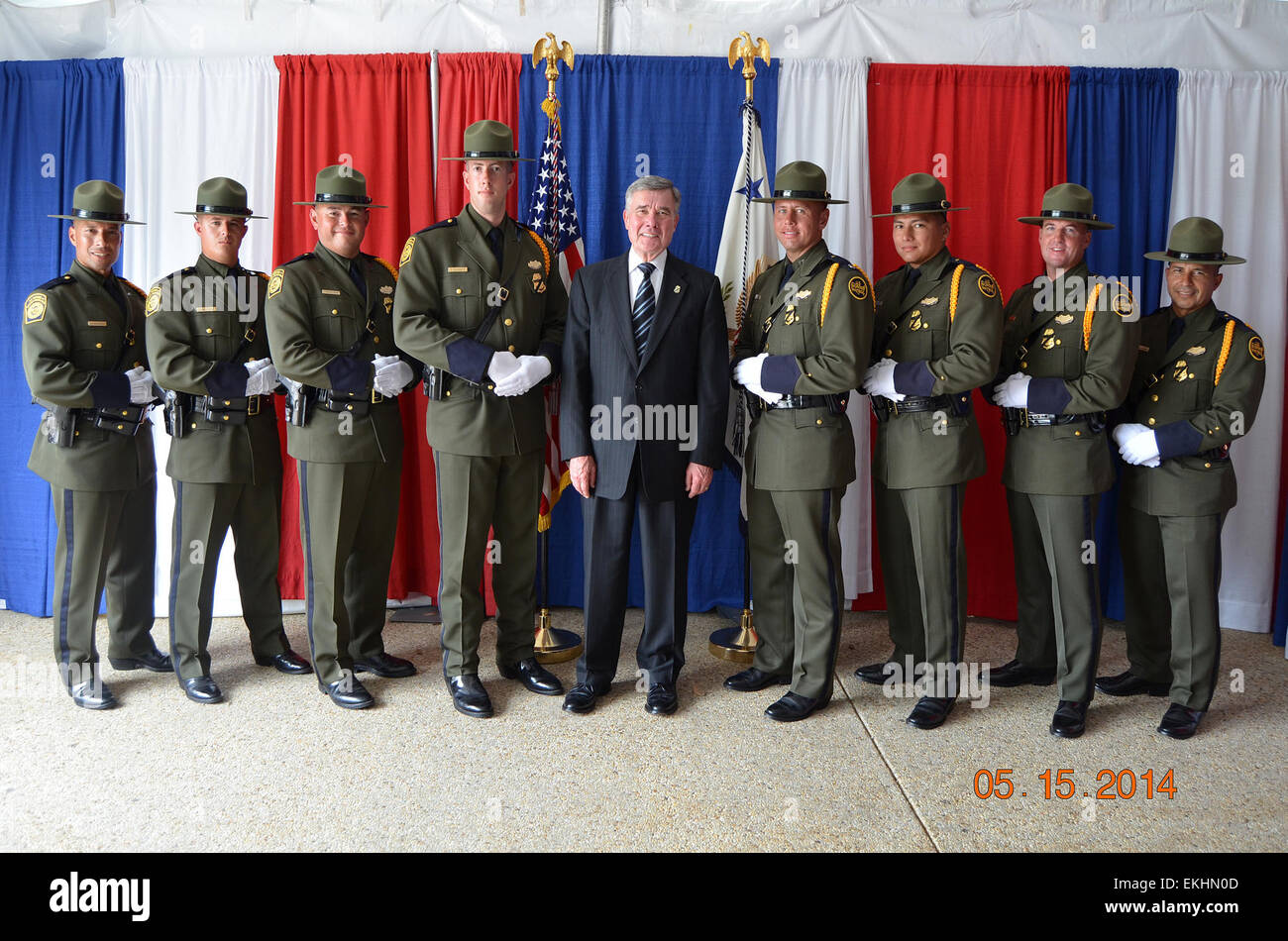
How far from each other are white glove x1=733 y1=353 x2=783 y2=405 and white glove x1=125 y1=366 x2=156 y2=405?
7.96 feet

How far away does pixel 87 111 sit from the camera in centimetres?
516

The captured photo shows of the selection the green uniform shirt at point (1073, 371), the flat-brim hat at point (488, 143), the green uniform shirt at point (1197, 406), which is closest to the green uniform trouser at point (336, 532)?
the flat-brim hat at point (488, 143)

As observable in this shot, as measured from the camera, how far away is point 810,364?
382cm

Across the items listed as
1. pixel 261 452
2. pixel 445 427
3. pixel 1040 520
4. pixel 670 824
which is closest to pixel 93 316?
pixel 261 452

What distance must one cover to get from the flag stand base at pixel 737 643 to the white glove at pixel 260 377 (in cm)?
231

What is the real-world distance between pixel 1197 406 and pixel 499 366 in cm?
274

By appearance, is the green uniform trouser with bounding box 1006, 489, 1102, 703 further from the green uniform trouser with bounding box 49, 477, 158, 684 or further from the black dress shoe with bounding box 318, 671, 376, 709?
the green uniform trouser with bounding box 49, 477, 158, 684

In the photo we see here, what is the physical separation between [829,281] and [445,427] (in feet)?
5.28

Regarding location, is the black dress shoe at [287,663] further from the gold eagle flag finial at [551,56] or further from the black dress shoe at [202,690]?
the gold eagle flag finial at [551,56]

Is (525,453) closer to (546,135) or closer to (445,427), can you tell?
(445,427)

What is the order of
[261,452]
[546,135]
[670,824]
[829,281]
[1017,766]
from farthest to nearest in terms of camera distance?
[546,135] → [261,452] → [829,281] → [1017,766] → [670,824]

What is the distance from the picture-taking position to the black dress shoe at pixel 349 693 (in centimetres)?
400

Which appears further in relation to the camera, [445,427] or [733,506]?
[733,506]

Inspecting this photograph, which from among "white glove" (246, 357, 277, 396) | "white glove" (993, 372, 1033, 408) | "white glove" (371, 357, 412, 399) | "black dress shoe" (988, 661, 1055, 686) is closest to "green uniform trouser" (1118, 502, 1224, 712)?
"black dress shoe" (988, 661, 1055, 686)
